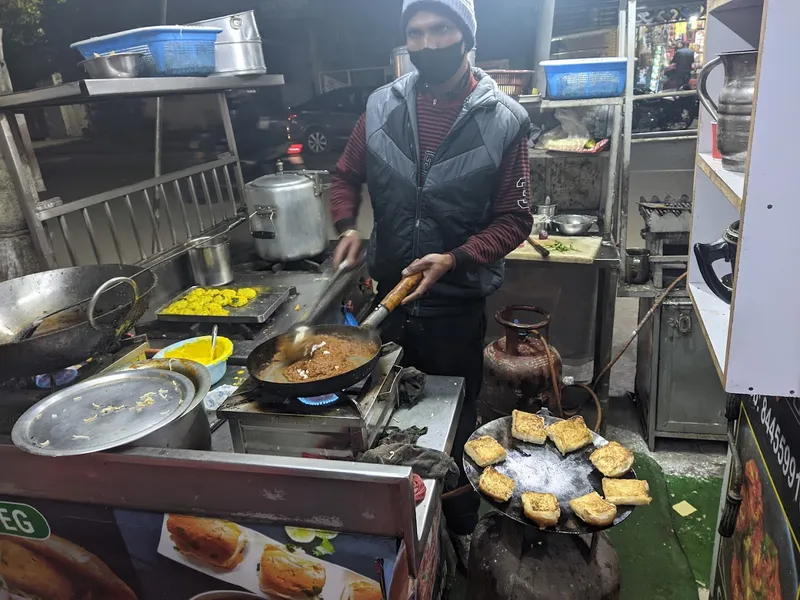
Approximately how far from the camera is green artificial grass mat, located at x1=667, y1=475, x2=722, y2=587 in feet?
8.48

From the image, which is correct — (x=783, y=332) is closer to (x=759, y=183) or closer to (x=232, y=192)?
(x=759, y=183)

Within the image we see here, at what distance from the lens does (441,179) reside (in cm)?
231

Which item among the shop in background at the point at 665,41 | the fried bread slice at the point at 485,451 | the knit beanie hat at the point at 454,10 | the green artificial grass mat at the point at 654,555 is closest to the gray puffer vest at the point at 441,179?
the knit beanie hat at the point at 454,10

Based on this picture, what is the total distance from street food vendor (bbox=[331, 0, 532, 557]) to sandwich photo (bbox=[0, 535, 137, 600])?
1.35m

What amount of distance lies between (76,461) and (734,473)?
1.83 m

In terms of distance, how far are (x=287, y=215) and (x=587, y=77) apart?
2.03m

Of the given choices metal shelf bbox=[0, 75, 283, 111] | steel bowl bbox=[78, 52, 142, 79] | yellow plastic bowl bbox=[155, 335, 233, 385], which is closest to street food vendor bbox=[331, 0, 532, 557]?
yellow plastic bowl bbox=[155, 335, 233, 385]

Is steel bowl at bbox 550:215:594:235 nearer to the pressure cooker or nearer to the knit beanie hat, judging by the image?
the pressure cooker

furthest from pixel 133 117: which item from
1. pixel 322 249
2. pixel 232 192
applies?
pixel 322 249

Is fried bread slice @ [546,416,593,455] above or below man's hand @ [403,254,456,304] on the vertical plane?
below

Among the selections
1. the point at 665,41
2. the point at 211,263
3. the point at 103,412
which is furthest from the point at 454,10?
the point at 665,41

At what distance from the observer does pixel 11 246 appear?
246cm

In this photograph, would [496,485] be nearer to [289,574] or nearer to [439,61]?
[289,574]

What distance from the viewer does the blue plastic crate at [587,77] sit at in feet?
10.7
